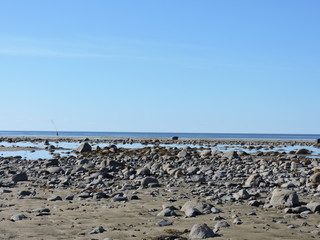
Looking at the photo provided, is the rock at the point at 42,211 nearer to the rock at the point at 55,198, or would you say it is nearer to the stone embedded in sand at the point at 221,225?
the rock at the point at 55,198

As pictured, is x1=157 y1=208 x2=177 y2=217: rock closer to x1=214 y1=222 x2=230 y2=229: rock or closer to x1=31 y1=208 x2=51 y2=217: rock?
x1=214 y1=222 x2=230 y2=229: rock

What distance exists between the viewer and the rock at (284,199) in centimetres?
931

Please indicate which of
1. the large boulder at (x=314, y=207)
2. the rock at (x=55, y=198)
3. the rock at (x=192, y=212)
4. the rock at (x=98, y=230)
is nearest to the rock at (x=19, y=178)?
the rock at (x=55, y=198)

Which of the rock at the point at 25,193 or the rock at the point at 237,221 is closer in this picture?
the rock at the point at 237,221

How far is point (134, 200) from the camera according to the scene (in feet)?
35.7

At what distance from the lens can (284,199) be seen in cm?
948

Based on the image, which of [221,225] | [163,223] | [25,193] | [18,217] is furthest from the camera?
[25,193]

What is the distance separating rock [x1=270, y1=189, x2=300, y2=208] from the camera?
9.31m

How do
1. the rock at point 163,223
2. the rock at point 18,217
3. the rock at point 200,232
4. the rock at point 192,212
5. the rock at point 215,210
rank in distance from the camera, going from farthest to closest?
the rock at point 215,210 → the rock at point 192,212 → the rock at point 18,217 → the rock at point 163,223 → the rock at point 200,232

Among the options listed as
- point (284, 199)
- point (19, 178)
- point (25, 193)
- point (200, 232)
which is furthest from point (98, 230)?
point (19, 178)

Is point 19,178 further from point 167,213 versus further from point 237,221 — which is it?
point 237,221

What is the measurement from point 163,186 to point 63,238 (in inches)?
291

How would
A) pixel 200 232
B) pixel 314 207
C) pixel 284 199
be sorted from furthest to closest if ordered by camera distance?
pixel 284 199 < pixel 314 207 < pixel 200 232

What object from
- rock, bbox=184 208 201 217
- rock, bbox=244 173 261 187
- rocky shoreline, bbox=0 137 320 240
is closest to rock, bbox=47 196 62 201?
rocky shoreline, bbox=0 137 320 240
